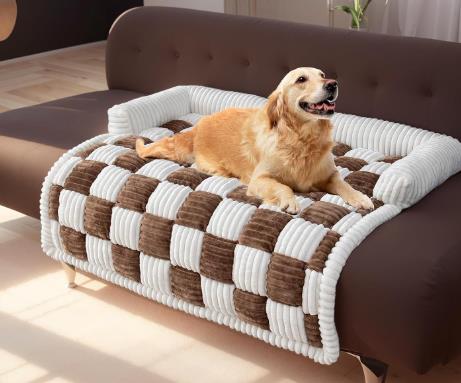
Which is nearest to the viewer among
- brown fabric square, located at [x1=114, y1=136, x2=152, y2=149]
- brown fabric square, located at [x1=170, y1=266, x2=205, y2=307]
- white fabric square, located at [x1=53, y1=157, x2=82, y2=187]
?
brown fabric square, located at [x1=170, y1=266, x2=205, y2=307]

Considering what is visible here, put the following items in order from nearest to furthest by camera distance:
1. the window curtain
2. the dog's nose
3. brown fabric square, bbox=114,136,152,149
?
the dog's nose < brown fabric square, bbox=114,136,152,149 < the window curtain

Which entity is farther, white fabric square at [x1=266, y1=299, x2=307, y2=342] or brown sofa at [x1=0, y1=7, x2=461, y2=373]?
white fabric square at [x1=266, y1=299, x2=307, y2=342]

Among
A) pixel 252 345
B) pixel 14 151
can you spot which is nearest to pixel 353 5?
pixel 14 151

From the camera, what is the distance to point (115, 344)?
2.25 meters

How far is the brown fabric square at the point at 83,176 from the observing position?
Answer: 2.36 meters

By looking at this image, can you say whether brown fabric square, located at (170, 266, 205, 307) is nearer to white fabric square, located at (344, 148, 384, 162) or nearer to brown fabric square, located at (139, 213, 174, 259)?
brown fabric square, located at (139, 213, 174, 259)

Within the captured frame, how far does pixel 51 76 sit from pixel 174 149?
2.88m

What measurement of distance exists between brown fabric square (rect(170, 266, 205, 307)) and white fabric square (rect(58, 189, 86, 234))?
37 cm

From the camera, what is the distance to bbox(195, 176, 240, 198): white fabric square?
85.0 inches

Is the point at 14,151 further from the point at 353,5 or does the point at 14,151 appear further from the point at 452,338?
the point at 353,5

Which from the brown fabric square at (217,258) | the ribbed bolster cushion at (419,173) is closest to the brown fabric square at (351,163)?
the ribbed bolster cushion at (419,173)

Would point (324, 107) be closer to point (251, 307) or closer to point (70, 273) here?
point (251, 307)

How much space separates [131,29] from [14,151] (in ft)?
2.70

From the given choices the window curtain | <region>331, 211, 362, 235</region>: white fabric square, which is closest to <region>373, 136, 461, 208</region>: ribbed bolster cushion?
<region>331, 211, 362, 235</region>: white fabric square
